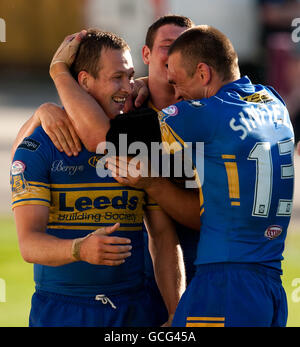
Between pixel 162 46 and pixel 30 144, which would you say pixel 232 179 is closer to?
pixel 30 144

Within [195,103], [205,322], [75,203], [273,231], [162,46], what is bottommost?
[205,322]

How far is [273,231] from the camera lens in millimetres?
3908

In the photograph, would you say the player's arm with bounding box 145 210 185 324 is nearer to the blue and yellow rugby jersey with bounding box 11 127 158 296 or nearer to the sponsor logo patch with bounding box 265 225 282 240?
the blue and yellow rugby jersey with bounding box 11 127 158 296

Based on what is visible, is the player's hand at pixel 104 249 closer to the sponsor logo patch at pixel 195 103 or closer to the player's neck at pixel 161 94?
the sponsor logo patch at pixel 195 103

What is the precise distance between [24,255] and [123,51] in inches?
51.9

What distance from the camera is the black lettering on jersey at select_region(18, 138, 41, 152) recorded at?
403 cm

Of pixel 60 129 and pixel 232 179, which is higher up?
pixel 60 129

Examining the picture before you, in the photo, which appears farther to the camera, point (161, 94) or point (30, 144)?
point (161, 94)

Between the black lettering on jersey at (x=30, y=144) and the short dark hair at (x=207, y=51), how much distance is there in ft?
3.05

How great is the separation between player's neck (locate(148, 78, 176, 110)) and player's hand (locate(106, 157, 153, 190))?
0.91m

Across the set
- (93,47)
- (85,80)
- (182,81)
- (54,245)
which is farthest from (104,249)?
(93,47)

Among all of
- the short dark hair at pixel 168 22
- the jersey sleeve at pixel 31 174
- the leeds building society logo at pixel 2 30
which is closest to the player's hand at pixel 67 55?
the jersey sleeve at pixel 31 174

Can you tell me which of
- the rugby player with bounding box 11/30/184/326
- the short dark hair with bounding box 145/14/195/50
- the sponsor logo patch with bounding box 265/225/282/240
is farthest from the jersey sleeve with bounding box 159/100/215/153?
the short dark hair with bounding box 145/14/195/50

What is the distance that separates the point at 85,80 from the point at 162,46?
0.80 meters
